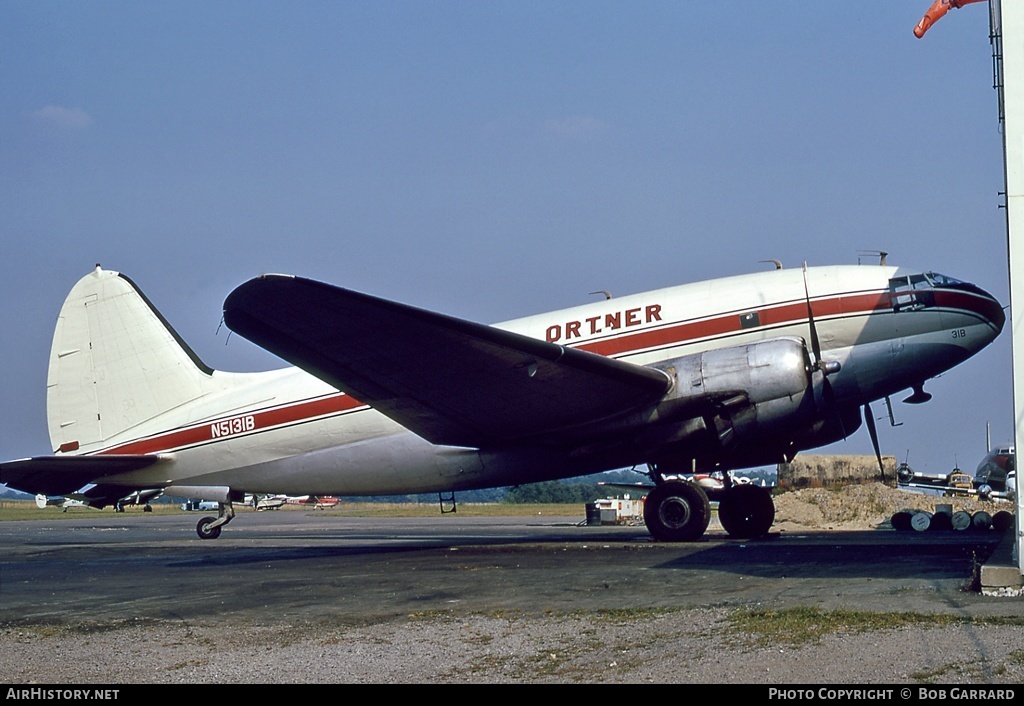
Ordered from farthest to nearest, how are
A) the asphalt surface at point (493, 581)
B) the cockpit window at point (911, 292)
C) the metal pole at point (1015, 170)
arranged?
the cockpit window at point (911, 292)
the metal pole at point (1015, 170)
the asphalt surface at point (493, 581)

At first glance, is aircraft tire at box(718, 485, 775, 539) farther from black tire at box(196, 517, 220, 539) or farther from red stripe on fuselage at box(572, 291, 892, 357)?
black tire at box(196, 517, 220, 539)

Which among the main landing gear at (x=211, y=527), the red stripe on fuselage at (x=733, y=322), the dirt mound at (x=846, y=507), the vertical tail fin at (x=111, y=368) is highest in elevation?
the vertical tail fin at (x=111, y=368)

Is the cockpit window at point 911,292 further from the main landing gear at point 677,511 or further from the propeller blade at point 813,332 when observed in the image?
the main landing gear at point 677,511

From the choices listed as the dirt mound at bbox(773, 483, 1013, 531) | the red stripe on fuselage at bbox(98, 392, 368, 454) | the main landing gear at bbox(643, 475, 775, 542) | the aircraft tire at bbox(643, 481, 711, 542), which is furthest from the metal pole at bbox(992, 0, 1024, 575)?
the dirt mound at bbox(773, 483, 1013, 531)

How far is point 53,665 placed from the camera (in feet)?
24.8

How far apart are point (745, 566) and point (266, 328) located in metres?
8.68

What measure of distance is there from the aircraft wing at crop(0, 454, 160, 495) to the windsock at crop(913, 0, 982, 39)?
22.7m

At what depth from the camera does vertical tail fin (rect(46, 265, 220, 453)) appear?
77.6 feet

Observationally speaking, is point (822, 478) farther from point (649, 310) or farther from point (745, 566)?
point (745, 566)

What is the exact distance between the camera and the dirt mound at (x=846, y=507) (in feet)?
108

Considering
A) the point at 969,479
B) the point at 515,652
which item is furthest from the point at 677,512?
the point at 969,479

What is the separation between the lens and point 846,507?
110ft

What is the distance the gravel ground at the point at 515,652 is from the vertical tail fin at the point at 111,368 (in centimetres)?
1460

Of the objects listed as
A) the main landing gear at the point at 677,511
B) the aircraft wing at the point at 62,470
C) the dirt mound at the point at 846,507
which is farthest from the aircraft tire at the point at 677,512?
the dirt mound at the point at 846,507
